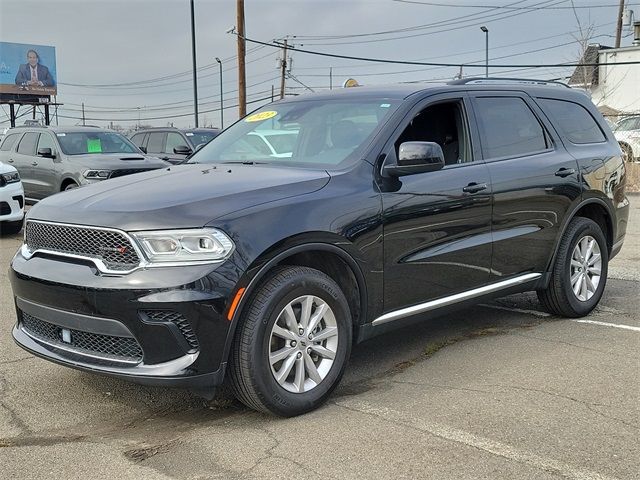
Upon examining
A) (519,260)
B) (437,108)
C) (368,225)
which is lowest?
(519,260)

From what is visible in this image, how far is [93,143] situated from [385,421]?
1082cm

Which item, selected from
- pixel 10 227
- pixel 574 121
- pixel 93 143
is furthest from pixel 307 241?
pixel 93 143

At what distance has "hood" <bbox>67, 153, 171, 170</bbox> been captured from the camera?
12.2m

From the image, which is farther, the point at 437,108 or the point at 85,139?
the point at 85,139

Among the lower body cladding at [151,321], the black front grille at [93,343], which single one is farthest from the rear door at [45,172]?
the lower body cladding at [151,321]

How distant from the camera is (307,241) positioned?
392 cm

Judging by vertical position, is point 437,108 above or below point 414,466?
above

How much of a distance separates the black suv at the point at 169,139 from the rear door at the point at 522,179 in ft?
34.9

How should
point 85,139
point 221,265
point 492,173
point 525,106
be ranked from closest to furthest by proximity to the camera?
point 221,265
point 492,173
point 525,106
point 85,139

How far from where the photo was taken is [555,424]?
149 inches

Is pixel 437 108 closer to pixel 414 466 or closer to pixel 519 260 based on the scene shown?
pixel 519 260

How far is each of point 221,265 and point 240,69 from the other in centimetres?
2041

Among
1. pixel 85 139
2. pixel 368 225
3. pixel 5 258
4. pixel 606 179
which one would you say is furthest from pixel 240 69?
pixel 368 225

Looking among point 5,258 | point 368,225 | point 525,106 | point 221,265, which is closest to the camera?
point 221,265
